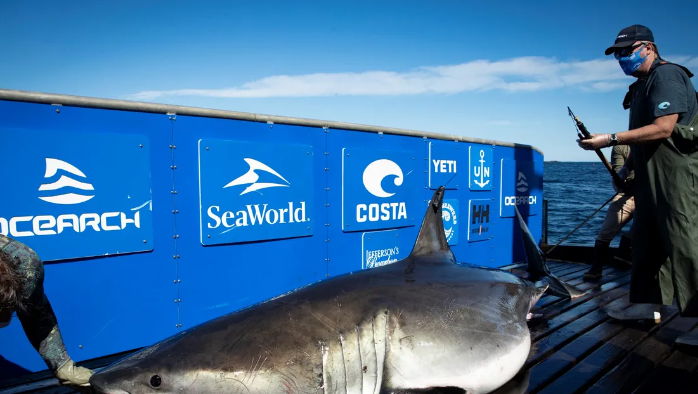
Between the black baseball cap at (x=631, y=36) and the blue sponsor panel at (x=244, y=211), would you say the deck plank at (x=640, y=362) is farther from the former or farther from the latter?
the blue sponsor panel at (x=244, y=211)

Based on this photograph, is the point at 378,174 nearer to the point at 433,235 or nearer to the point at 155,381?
the point at 433,235

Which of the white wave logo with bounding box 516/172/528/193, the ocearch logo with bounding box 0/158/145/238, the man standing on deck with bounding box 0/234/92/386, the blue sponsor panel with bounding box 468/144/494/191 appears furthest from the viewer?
the white wave logo with bounding box 516/172/528/193

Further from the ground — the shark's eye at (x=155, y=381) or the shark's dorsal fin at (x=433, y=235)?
the shark's dorsal fin at (x=433, y=235)

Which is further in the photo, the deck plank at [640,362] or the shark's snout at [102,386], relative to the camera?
the deck plank at [640,362]

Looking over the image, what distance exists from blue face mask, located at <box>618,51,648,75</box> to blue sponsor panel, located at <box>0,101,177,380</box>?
3.78m

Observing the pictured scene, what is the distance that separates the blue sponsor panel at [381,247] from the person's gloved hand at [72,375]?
315 centimetres

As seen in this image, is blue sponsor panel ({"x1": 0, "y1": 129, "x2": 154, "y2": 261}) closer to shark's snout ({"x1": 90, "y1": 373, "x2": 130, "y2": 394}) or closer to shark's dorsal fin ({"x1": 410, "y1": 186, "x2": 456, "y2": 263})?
shark's snout ({"x1": 90, "y1": 373, "x2": 130, "y2": 394})

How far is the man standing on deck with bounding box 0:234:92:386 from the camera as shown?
80.2 inches

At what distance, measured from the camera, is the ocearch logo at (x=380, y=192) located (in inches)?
207

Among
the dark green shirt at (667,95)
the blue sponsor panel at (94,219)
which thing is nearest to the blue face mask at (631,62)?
the dark green shirt at (667,95)

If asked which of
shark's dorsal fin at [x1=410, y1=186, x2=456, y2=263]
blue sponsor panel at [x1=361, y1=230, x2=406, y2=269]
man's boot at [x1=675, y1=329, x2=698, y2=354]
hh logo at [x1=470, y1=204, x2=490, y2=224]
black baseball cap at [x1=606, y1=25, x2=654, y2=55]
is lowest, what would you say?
man's boot at [x1=675, y1=329, x2=698, y2=354]

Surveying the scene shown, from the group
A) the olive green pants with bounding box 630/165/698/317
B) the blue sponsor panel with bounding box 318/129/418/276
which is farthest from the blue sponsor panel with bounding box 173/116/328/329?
the olive green pants with bounding box 630/165/698/317

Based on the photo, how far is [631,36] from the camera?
12.1 feet

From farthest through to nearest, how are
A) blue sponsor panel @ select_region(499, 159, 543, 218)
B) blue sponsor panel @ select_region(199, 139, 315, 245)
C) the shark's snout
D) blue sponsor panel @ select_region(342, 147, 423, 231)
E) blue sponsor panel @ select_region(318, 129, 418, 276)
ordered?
blue sponsor panel @ select_region(499, 159, 543, 218)
blue sponsor panel @ select_region(342, 147, 423, 231)
blue sponsor panel @ select_region(318, 129, 418, 276)
blue sponsor panel @ select_region(199, 139, 315, 245)
the shark's snout
